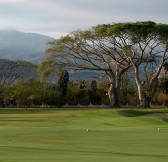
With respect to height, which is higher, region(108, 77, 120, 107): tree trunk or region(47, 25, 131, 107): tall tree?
region(47, 25, 131, 107): tall tree

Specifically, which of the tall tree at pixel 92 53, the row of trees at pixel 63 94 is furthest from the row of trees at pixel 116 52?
the row of trees at pixel 63 94

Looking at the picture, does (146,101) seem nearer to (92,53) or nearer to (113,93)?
(113,93)

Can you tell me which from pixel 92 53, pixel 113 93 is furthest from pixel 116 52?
pixel 113 93

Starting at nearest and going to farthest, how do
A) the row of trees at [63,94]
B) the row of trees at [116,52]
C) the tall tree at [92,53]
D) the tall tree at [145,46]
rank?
the tall tree at [145,46], the row of trees at [116,52], the tall tree at [92,53], the row of trees at [63,94]

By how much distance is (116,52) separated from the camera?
67875 millimetres

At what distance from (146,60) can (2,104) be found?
70.6ft

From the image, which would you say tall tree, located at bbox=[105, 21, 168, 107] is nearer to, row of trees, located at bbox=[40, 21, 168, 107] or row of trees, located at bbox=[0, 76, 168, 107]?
row of trees, located at bbox=[40, 21, 168, 107]

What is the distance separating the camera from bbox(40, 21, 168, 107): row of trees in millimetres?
64938

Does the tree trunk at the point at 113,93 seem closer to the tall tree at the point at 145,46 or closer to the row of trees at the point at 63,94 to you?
the tall tree at the point at 145,46

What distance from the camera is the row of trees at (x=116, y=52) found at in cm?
6494

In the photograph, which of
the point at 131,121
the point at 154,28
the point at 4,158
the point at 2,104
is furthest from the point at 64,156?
the point at 2,104

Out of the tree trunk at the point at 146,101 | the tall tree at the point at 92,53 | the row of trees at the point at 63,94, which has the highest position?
the tall tree at the point at 92,53

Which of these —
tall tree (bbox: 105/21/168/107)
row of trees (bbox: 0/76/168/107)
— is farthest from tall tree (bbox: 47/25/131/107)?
row of trees (bbox: 0/76/168/107)

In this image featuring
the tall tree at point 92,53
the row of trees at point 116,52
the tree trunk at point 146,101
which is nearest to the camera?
the row of trees at point 116,52
